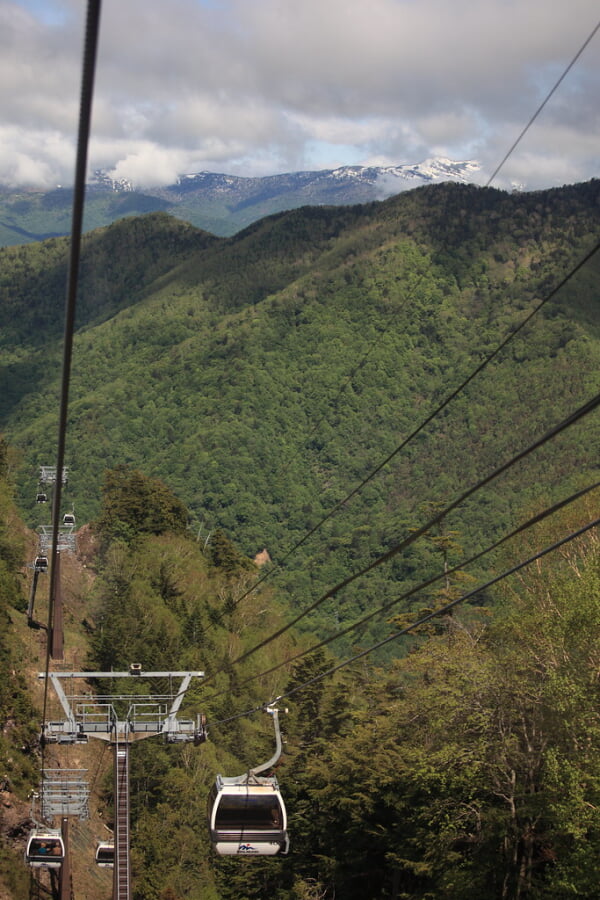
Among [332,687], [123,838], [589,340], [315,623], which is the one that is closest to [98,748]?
[332,687]

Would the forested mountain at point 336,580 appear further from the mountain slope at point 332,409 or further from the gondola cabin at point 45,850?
the gondola cabin at point 45,850

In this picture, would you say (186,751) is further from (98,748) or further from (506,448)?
(506,448)

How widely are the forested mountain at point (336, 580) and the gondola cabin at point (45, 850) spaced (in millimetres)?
3577

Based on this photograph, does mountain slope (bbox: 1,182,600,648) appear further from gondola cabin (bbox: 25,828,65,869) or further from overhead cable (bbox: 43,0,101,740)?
overhead cable (bbox: 43,0,101,740)

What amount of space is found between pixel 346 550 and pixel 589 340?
61.3 m

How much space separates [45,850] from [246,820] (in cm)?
681

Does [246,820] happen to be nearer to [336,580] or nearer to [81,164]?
[81,164]

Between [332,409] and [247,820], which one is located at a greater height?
[332,409]

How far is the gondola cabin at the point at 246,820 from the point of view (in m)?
20.9

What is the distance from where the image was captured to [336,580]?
117750mm

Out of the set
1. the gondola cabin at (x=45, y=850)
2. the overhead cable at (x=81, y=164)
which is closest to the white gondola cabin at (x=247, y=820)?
the gondola cabin at (x=45, y=850)

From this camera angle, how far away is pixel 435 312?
200 metres

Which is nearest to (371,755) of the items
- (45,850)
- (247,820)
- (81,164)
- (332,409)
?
(247,820)

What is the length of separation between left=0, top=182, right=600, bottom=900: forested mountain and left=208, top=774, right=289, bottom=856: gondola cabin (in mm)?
1789
